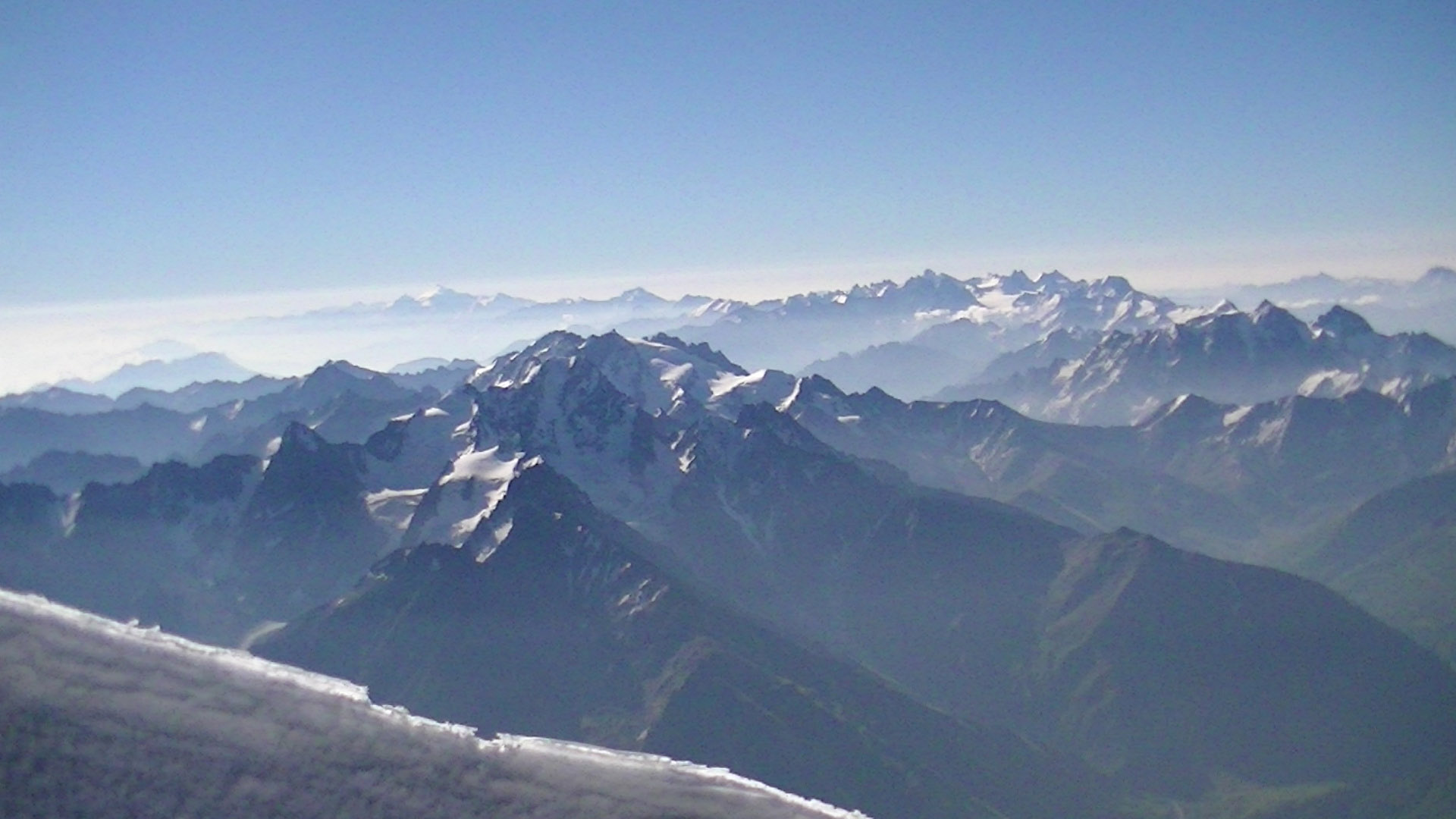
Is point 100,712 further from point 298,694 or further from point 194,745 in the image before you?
point 298,694

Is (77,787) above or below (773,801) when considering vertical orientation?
above

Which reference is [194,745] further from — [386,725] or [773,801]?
[773,801]

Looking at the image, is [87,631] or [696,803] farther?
[87,631]

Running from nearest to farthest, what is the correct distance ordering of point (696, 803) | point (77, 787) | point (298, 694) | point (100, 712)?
point (77, 787) < point (100, 712) < point (696, 803) < point (298, 694)

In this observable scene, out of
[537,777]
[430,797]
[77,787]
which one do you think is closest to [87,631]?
[77,787]

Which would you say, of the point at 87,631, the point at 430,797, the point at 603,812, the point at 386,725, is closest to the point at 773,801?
the point at 603,812

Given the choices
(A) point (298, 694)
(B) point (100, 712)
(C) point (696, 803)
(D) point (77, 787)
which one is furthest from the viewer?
(A) point (298, 694)
